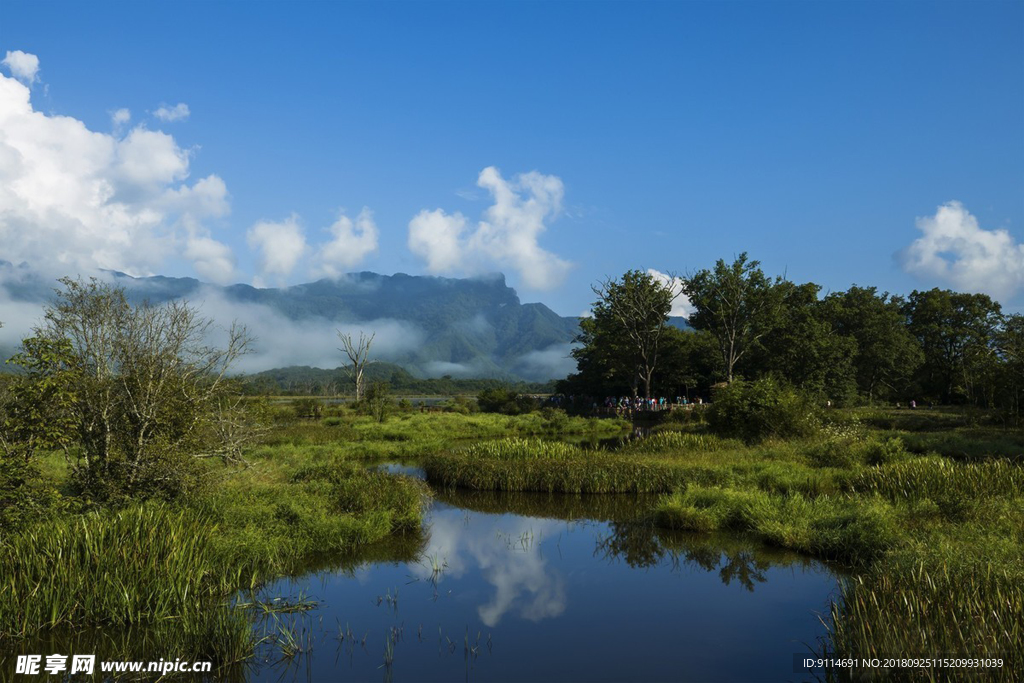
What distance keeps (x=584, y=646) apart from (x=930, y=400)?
6382cm

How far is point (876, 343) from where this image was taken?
6412 cm

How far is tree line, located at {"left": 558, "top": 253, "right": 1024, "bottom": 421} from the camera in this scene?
55.9 m

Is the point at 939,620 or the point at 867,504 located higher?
the point at 867,504

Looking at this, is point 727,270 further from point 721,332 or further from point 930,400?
point 930,400

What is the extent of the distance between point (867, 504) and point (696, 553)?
14.6 feet

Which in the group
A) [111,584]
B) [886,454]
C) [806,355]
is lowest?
[111,584]

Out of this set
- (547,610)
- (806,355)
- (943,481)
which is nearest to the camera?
(547,610)

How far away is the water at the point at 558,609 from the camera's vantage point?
9562 millimetres

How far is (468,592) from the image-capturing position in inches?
517

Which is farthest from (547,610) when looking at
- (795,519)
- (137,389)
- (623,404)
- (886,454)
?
(623,404)

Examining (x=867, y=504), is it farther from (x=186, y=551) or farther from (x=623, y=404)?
(x=623, y=404)

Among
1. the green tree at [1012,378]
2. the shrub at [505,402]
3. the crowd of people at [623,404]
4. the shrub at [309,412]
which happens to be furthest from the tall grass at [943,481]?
the shrub at [309,412]

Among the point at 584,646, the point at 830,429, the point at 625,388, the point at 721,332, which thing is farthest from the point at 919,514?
the point at 625,388

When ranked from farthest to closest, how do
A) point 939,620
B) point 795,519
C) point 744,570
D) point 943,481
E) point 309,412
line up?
point 309,412
point 943,481
point 795,519
point 744,570
point 939,620
